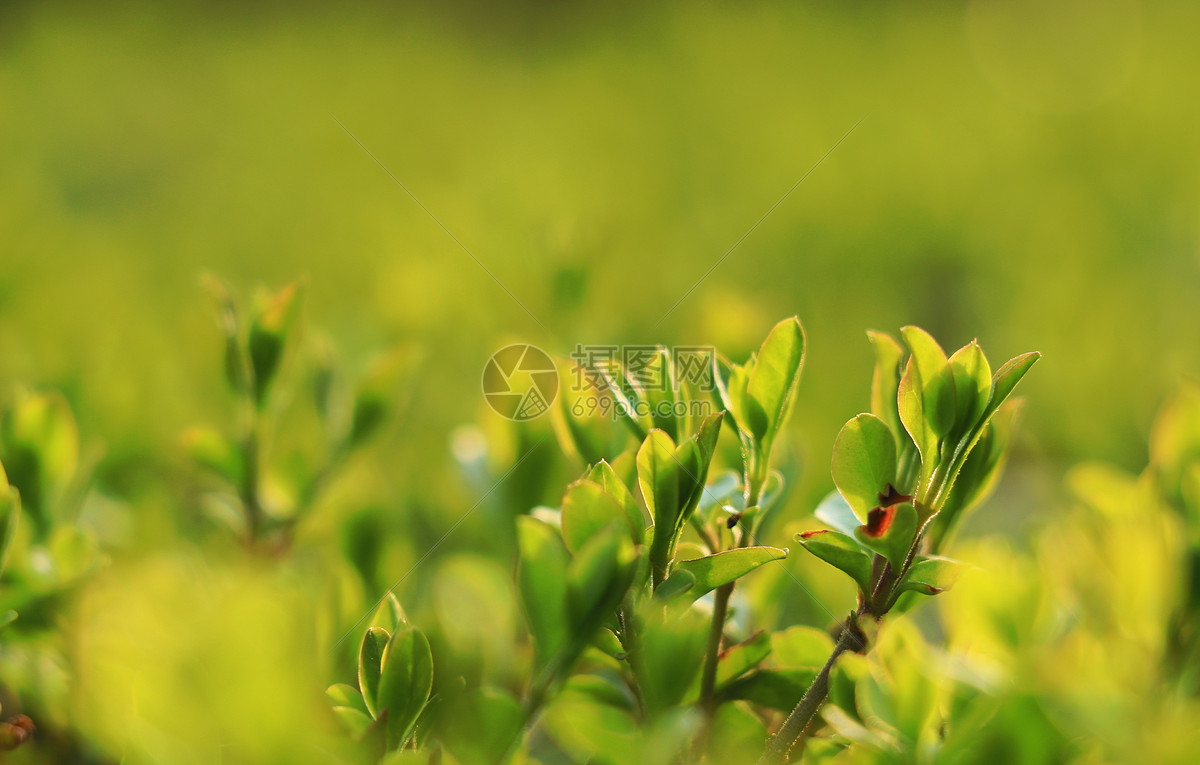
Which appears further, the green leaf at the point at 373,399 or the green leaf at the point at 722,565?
the green leaf at the point at 373,399

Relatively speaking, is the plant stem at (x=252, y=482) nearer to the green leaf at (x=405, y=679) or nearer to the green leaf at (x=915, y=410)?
the green leaf at (x=405, y=679)

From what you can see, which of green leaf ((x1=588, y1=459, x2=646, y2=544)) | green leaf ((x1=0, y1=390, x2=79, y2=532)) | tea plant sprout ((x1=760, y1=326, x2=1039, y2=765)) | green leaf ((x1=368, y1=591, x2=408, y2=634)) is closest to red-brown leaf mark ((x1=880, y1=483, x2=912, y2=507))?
tea plant sprout ((x1=760, y1=326, x2=1039, y2=765))

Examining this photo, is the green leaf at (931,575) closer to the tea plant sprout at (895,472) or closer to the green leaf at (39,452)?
the tea plant sprout at (895,472)

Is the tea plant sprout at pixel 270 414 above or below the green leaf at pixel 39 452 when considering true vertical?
above

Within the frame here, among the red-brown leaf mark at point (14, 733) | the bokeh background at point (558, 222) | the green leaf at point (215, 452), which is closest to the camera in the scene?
the red-brown leaf mark at point (14, 733)

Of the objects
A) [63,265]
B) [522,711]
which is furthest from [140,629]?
[63,265]

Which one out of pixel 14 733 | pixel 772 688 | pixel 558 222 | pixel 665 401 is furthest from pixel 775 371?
pixel 558 222

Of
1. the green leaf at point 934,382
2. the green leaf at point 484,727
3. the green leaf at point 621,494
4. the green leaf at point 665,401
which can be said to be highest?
the green leaf at point 934,382

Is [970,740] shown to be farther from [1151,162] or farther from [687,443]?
[1151,162]

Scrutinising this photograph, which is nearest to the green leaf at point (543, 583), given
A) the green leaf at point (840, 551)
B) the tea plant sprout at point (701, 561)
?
the tea plant sprout at point (701, 561)

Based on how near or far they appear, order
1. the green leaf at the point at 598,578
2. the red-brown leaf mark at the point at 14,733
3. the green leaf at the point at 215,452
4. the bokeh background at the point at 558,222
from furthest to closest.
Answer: the bokeh background at the point at 558,222
the green leaf at the point at 215,452
the red-brown leaf mark at the point at 14,733
the green leaf at the point at 598,578
